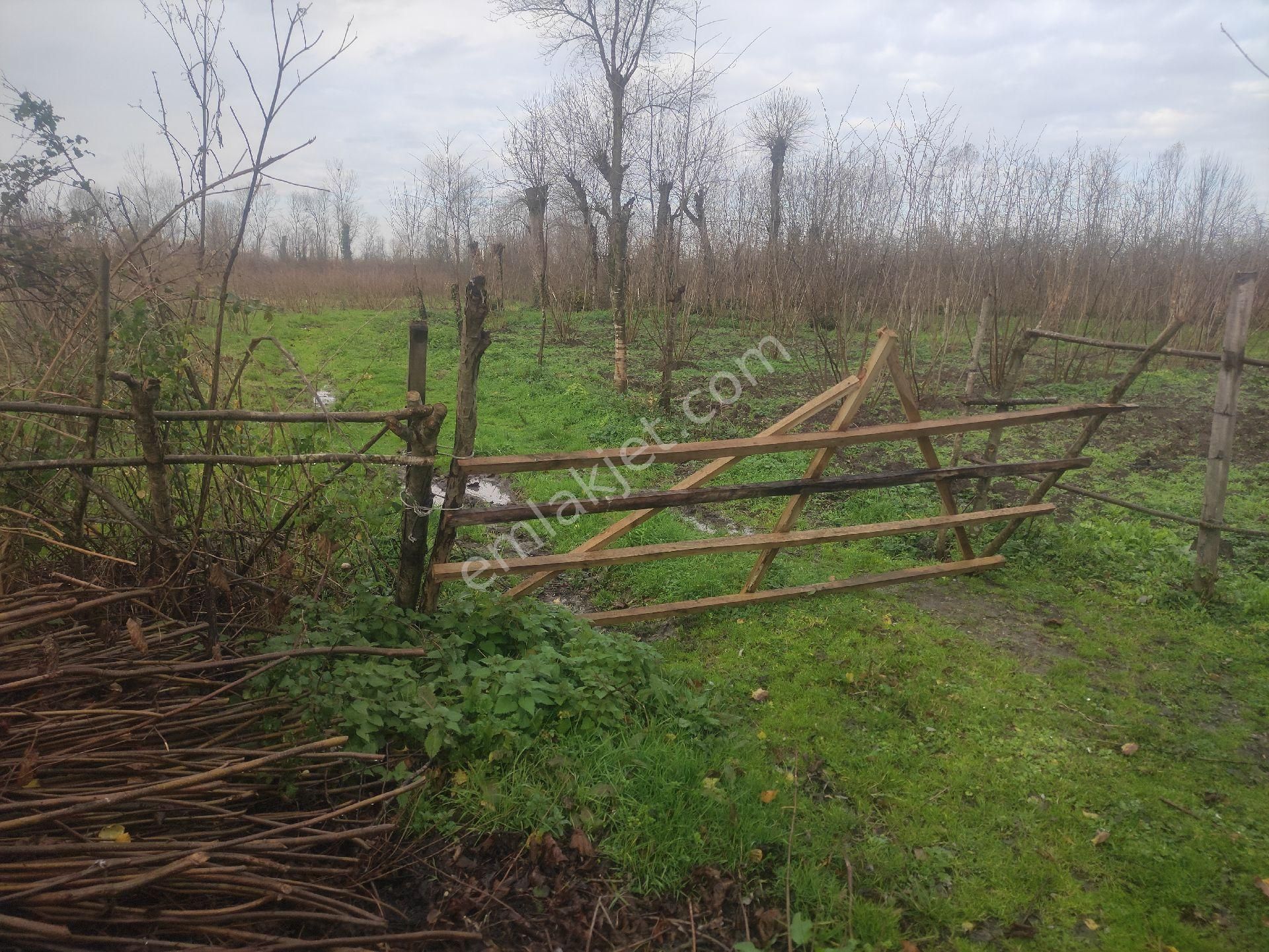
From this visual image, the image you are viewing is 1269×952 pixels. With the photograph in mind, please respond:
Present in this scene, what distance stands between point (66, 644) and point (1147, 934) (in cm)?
391

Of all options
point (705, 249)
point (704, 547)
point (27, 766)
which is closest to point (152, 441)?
point (27, 766)

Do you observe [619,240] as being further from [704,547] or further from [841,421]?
[704,547]

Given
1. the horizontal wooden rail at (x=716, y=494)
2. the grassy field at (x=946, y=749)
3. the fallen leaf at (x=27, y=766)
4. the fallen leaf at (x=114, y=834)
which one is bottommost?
the grassy field at (x=946, y=749)

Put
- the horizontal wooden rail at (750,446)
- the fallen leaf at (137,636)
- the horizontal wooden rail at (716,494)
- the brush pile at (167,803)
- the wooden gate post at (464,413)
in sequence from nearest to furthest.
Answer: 1. the brush pile at (167,803)
2. the fallen leaf at (137,636)
3. the wooden gate post at (464,413)
4. the horizontal wooden rail at (750,446)
5. the horizontal wooden rail at (716,494)

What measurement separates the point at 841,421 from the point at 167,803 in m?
3.60

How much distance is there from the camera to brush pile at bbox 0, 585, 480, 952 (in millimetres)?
1832

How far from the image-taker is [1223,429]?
176 inches

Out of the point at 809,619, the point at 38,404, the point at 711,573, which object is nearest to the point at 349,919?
the point at 38,404

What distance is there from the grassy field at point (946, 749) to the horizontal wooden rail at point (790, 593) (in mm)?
84

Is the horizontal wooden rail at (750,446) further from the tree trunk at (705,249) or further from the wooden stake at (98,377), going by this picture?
the tree trunk at (705,249)

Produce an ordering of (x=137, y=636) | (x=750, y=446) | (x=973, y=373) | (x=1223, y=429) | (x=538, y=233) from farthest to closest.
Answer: (x=538, y=233), (x=973, y=373), (x=1223, y=429), (x=750, y=446), (x=137, y=636)

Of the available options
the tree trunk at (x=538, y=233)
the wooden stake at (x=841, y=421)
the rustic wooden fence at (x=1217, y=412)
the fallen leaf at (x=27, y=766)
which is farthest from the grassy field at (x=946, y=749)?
the tree trunk at (x=538, y=233)

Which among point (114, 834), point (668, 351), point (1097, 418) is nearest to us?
point (114, 834)

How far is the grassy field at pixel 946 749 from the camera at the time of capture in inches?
96.3
